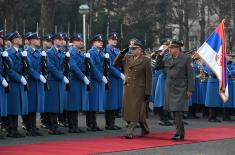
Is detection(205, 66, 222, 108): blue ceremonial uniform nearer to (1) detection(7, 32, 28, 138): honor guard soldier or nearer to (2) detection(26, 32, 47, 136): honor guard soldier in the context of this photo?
(2) detection(26, 32, 47, 136): honor guard soldier

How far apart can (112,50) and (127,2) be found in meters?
34.5

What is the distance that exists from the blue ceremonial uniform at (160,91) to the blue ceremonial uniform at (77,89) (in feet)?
9.95

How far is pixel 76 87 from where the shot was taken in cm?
1441

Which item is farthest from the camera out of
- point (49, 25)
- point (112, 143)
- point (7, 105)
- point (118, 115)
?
point (49, 25)

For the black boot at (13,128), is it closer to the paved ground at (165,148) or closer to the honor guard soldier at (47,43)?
the paved ground at (165,148)

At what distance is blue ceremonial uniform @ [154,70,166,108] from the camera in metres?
17.0

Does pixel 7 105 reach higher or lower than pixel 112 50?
lower

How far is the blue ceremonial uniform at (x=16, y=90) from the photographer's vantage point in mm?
13031

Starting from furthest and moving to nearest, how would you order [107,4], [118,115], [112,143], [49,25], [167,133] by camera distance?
[107,4] < [49,25] < [118,115] < [167,133] < [112,143]

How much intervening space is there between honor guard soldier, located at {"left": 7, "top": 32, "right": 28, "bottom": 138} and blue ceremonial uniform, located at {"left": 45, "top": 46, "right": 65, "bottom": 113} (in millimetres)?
736

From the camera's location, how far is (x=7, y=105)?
43.4 feet

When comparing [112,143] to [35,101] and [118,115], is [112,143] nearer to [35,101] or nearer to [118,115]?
[35,101]

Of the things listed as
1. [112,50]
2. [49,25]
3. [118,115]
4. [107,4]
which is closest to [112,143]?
[112,50]

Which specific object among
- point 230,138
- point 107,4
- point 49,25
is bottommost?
point 230,138
